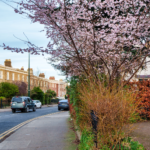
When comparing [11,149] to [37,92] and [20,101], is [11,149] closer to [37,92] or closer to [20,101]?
[20,101]

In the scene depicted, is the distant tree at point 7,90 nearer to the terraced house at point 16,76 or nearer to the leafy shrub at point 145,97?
the terraced house at point 16,76

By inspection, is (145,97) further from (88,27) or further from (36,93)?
(36,93)

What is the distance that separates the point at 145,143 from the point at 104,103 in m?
1.79

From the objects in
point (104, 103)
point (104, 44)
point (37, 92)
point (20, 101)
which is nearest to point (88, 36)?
point (104, 44)

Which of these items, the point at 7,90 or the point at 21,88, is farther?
the point at 21,88

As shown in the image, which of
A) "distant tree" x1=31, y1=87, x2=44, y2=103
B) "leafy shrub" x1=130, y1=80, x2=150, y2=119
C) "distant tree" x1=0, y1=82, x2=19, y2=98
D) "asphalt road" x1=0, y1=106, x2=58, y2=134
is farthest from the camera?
"distant tree" x1=31, y1=87, x2=44, y2=103

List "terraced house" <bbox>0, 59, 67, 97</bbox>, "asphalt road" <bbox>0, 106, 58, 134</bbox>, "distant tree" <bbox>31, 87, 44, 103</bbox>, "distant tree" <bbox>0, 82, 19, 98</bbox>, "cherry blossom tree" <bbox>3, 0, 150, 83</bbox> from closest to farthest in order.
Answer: "cherry blossom tree" <bbox>3, 0, 150, 83</bbox> < "asphalt road" <bbox>0, 106, 58, 134</bbox> < "distant tree" <bbox>0, 82, 19, 98</bbox> < "terraced house" <bbox>0, 59, 67, 97</bbox> < "distant tree" <bbox>31, 87, 44, 103</bbox>

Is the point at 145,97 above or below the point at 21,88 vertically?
below

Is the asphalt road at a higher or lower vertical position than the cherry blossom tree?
lower

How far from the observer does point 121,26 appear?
673 cm

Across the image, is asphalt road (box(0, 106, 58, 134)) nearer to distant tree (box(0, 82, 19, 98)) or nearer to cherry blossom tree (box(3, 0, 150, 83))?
cherry blossom tree (box(3, 0, 150, 83))

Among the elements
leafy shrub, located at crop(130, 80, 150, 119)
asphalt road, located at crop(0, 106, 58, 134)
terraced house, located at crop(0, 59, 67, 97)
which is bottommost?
asphalt road, located at crop(0, 106, 58, 134)

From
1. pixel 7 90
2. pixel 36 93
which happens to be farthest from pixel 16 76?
pixel 7 90

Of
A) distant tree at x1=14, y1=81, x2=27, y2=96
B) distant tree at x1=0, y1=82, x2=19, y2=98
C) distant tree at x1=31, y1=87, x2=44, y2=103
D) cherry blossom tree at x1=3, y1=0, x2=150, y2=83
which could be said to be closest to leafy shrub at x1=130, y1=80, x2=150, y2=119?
cherry blossom tree at x1=3, y1=0, x2=150, y2=83
